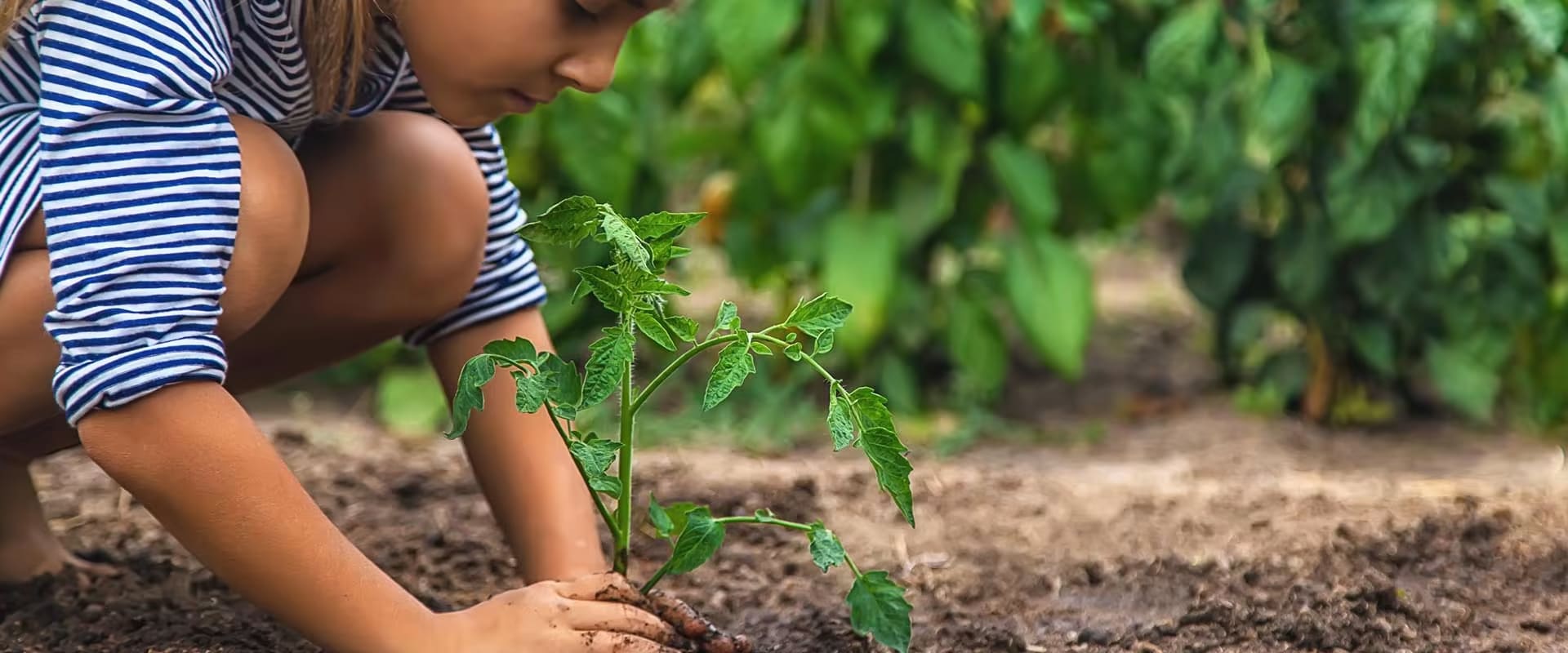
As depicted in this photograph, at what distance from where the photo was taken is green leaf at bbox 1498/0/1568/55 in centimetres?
273

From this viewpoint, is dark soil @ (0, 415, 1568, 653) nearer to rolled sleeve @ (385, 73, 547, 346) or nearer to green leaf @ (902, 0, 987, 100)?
rolled sleeve @ (385, 73, 547, 346)

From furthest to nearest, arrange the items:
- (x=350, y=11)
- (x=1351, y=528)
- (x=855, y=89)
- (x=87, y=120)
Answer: (x=855, y=89) < (x=1351, y=528) < (x=350, y=11) < (x=87, y=120)

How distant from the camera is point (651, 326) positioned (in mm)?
1491

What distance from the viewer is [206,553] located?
140cm

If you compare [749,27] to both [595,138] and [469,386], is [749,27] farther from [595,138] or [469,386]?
[469,386]

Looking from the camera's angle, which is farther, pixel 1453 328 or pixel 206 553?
pixel 1453 328

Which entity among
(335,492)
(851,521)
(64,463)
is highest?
(851,521)

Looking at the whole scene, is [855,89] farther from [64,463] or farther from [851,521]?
[64,463]

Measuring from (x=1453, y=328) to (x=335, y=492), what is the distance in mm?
1986

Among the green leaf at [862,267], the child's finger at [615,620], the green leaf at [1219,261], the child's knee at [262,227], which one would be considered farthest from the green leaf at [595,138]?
the child's finger at [615,620]

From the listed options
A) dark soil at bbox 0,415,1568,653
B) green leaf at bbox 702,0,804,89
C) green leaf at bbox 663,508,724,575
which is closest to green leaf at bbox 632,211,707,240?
green leaf at bbox 663,508,724,575

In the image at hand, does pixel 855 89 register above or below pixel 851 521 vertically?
above

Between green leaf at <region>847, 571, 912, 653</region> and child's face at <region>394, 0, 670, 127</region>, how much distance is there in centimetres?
50

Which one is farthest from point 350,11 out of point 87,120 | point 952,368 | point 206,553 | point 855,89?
point 952,368
